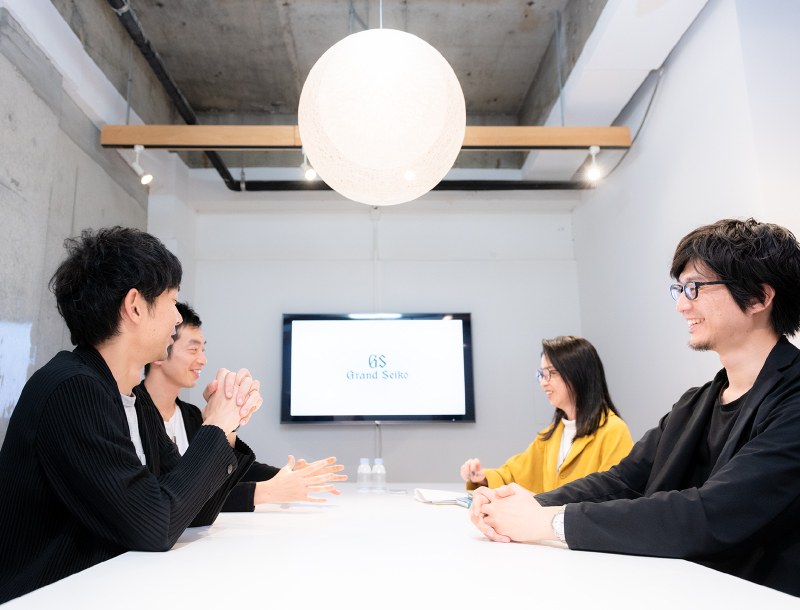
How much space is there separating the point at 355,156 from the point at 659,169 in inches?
86.2

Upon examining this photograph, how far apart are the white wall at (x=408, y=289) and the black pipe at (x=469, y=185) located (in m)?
0.17

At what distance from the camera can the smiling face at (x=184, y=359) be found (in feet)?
7.92

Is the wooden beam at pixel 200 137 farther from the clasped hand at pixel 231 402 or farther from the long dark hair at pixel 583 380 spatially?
the clasped hand at pixel 231 402

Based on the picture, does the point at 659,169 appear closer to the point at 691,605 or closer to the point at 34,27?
the point at 691,605

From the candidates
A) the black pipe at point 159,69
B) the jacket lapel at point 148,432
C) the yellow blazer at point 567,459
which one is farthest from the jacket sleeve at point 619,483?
the black pipe at point 159,69

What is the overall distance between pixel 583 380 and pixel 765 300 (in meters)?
1.27

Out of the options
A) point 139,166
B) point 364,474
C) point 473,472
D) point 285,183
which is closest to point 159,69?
point 139,166

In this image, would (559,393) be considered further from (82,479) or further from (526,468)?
(82,479)

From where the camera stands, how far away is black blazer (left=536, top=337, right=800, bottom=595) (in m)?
1.06

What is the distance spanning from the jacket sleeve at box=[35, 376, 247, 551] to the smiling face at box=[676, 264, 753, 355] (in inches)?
51.8

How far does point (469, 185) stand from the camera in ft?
14.9

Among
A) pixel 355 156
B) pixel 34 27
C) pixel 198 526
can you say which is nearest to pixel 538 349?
pixel 355 156

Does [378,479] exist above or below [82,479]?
below

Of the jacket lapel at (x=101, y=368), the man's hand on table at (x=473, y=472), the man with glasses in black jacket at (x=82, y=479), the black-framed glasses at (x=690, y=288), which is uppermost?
the black-framed glasses at (x=690, y=288)
